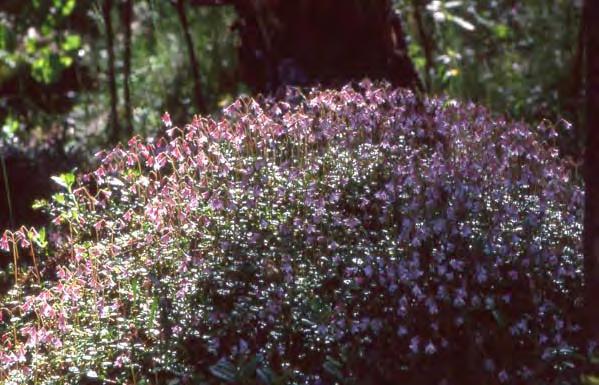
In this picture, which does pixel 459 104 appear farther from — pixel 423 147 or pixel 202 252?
pixel 202 252

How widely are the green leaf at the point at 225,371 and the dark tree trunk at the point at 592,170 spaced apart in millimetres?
1488

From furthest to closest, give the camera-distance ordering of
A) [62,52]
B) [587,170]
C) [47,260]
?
[62,52], [47,260], [587,170]

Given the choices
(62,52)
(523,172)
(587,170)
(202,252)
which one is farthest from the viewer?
(62,52)

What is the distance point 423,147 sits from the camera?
548 cm

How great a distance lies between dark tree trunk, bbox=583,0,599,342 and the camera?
423cm

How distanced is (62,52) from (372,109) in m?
5.72

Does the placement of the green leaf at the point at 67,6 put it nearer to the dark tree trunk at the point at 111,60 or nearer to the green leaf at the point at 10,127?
the green leaf at the point at 10,127

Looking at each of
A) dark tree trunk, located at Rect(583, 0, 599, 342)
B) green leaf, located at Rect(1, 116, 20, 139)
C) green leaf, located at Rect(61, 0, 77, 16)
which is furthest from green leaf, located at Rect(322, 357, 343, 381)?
green leaf, located at Rect(61, 0, 77, 16)

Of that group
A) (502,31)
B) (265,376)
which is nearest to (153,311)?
(265,376)

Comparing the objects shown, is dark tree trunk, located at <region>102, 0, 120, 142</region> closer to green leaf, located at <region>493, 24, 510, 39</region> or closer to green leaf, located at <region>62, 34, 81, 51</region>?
green leaf, located at <region>62, 34, 81, 51</region>

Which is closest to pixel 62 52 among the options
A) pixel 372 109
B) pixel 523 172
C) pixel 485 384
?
pixel 372 109

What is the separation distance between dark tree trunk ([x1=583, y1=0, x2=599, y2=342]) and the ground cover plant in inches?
8.8

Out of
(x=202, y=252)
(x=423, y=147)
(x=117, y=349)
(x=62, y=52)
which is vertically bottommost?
(x=117, y=349)

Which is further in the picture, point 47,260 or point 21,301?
point 47,260
